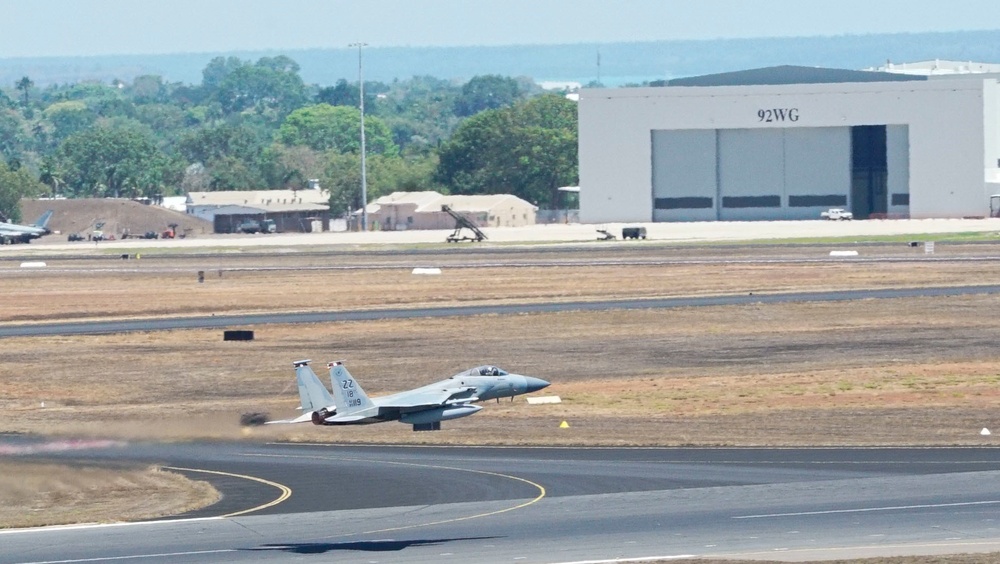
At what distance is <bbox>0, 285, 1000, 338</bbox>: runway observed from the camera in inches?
3524

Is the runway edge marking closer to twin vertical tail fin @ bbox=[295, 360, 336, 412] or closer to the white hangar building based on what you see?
twin vertical tail fin @ bbox=[295, 360, 336, 412]

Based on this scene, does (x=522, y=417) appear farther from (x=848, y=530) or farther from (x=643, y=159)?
(x=643, y=159)

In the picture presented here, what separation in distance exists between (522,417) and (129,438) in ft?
53.5

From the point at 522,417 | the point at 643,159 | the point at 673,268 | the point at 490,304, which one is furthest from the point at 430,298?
the point at 643,159

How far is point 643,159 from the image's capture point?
196 metres

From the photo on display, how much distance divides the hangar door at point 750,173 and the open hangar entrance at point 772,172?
13 cm

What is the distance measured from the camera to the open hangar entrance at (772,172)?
192 m

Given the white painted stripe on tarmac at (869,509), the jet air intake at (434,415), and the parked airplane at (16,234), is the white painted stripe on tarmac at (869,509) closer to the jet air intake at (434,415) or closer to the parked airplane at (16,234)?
the jet air intake at (434,415)

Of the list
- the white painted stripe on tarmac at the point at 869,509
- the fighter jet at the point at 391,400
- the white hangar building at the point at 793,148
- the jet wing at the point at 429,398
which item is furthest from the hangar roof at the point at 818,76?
the white painted stripe on tarmac at the point at 869,509

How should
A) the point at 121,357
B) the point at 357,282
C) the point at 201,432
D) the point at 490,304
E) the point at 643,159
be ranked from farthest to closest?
the point at 643,159 < the point at 357,282 < the point at 490,304 < the point at 121,357 < the point at 201,432

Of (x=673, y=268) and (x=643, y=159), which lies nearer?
(x=673, y=268)

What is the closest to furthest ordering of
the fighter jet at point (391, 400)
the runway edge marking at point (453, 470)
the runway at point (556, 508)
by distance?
the runway at point (556, 508) → the runway edge marking at point (453, 470) → the fighter jet at point (391, 400)

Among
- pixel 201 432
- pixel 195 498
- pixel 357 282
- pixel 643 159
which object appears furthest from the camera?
pixel 643 159

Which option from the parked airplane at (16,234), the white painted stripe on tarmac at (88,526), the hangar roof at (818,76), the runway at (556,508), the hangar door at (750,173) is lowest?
the white painted stripe on tarmac at (88,526)
